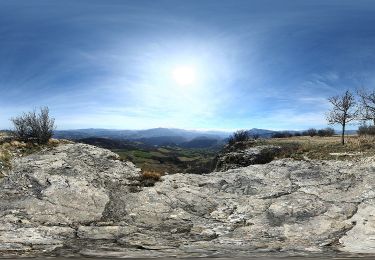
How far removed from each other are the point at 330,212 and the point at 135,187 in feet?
30.3

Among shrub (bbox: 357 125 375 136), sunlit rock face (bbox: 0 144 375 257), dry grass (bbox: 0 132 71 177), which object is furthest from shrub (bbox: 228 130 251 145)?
sunlit rock face (bbox: 0 144 375 257)

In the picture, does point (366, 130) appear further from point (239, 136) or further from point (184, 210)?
point (184, 210)

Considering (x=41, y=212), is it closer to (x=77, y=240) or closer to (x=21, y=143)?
(x=77, y=240)

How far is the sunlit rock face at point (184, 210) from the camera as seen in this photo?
12.8m

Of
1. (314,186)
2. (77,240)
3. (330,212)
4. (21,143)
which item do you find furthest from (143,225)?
(21,143)

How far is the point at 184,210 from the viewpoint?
1698 centimetres

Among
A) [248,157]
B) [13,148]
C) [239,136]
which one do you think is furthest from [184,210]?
[239,136]

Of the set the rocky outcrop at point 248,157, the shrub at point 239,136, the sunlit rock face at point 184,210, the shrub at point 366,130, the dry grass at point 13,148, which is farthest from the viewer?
the shrub at point 366,130

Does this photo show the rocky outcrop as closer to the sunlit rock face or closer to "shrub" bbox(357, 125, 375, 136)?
the sunlit rock face

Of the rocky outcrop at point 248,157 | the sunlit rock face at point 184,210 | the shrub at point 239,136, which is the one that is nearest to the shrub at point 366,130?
the shrub at point 239,136

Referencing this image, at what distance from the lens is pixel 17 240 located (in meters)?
12.8

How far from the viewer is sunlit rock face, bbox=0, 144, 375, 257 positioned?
12781mm

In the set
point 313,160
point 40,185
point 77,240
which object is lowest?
point 77,240

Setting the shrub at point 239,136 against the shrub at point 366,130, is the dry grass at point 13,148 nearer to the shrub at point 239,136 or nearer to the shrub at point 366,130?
the shrub at point 239,136
